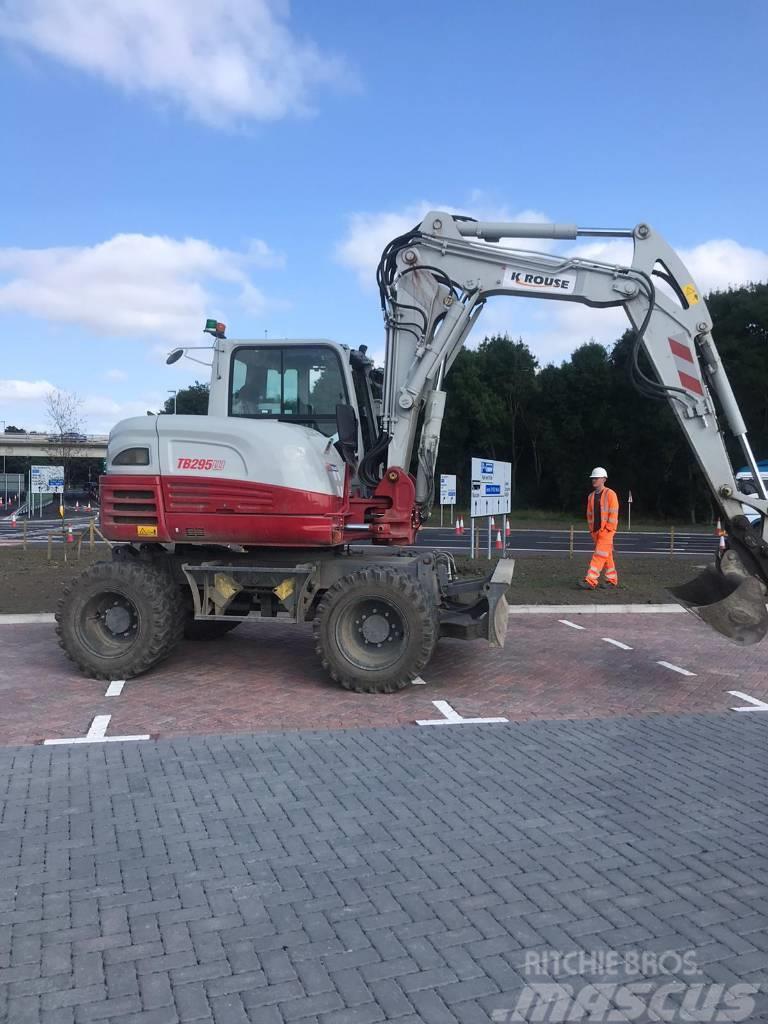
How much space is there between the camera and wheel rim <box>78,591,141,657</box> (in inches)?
325

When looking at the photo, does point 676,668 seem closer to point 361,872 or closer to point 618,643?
Result: point 618,643

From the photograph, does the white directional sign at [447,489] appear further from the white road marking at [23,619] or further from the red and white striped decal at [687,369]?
the red and white striped decal at [687,369]

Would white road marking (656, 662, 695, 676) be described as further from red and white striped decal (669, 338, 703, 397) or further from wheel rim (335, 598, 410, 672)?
wheel rim (335, 598, 410, 672)

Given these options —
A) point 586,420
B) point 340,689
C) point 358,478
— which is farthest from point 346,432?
point 586,420

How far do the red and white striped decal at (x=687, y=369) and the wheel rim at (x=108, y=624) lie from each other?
5579 mm

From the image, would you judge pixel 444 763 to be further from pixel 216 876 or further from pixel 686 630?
pixel 686 630

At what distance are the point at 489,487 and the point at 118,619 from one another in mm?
8210

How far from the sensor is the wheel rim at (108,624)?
27.1 feet

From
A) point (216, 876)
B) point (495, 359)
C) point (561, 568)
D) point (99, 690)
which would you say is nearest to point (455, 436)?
point (495, 359)

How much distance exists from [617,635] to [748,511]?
10.5 ft

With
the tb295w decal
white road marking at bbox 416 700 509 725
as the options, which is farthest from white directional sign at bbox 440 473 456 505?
white road marking at bbox 416 700 509 725

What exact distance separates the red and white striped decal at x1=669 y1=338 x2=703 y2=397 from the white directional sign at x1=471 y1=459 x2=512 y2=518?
6435 mm
